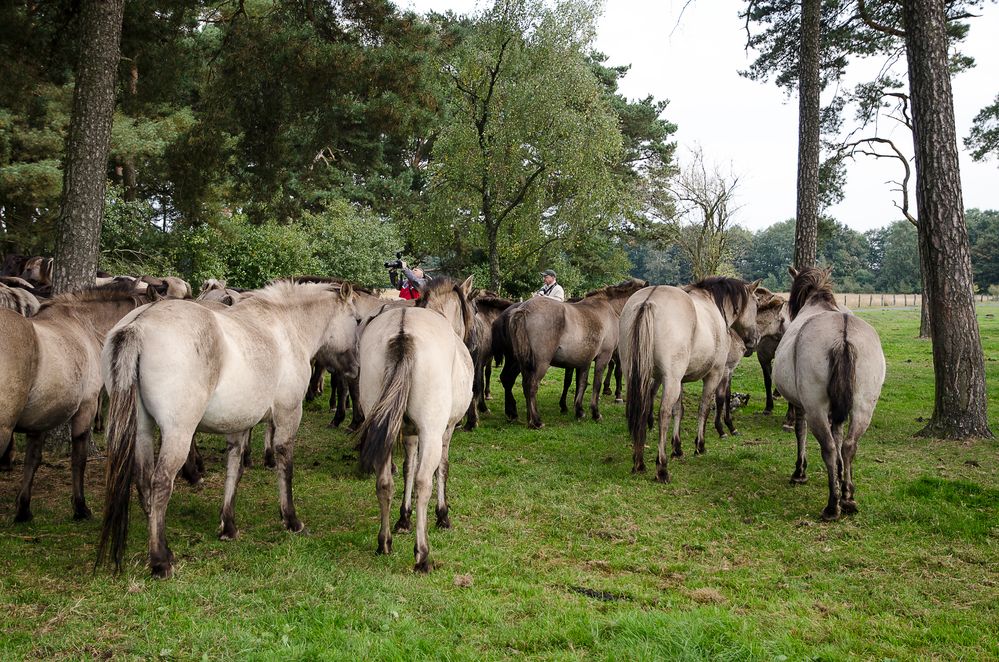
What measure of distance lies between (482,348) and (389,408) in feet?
20.9

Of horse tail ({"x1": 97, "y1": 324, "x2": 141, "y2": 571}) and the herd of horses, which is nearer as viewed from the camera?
horse tail ({"x1": 97, "y1": 324, "x2": 141, "y2": 571})

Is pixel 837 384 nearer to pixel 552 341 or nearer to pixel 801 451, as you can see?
pixel 801 451

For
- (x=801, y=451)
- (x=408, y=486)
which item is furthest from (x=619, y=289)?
(x=408, y=486)

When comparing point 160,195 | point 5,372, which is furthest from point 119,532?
point 160,195

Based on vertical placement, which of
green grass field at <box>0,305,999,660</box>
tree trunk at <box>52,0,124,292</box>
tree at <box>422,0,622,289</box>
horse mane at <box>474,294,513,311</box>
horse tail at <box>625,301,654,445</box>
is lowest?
green grass field at <box>0,305,999,660</box>

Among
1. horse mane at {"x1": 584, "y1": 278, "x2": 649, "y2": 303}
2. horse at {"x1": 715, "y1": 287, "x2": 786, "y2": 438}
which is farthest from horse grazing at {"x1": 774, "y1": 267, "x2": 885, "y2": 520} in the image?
horse mane at {"x1": 584, "y1": 278, "x2": 649, "y2": 303}

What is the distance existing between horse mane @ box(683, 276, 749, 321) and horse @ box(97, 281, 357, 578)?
18.5 ft

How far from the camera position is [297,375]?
558 cm

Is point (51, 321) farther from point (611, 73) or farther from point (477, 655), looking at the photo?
point (611, 73)

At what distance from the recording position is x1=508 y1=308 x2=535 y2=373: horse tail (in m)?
→ 10.4

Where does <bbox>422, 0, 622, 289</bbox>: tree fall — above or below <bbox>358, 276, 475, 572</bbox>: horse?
above

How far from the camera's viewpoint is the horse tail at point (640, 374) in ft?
24.1

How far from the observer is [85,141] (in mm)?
7609

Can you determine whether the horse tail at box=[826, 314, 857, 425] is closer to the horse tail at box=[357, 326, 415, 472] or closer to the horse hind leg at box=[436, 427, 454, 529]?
the horse hind leg at box=[436, 427, 454, 529]
